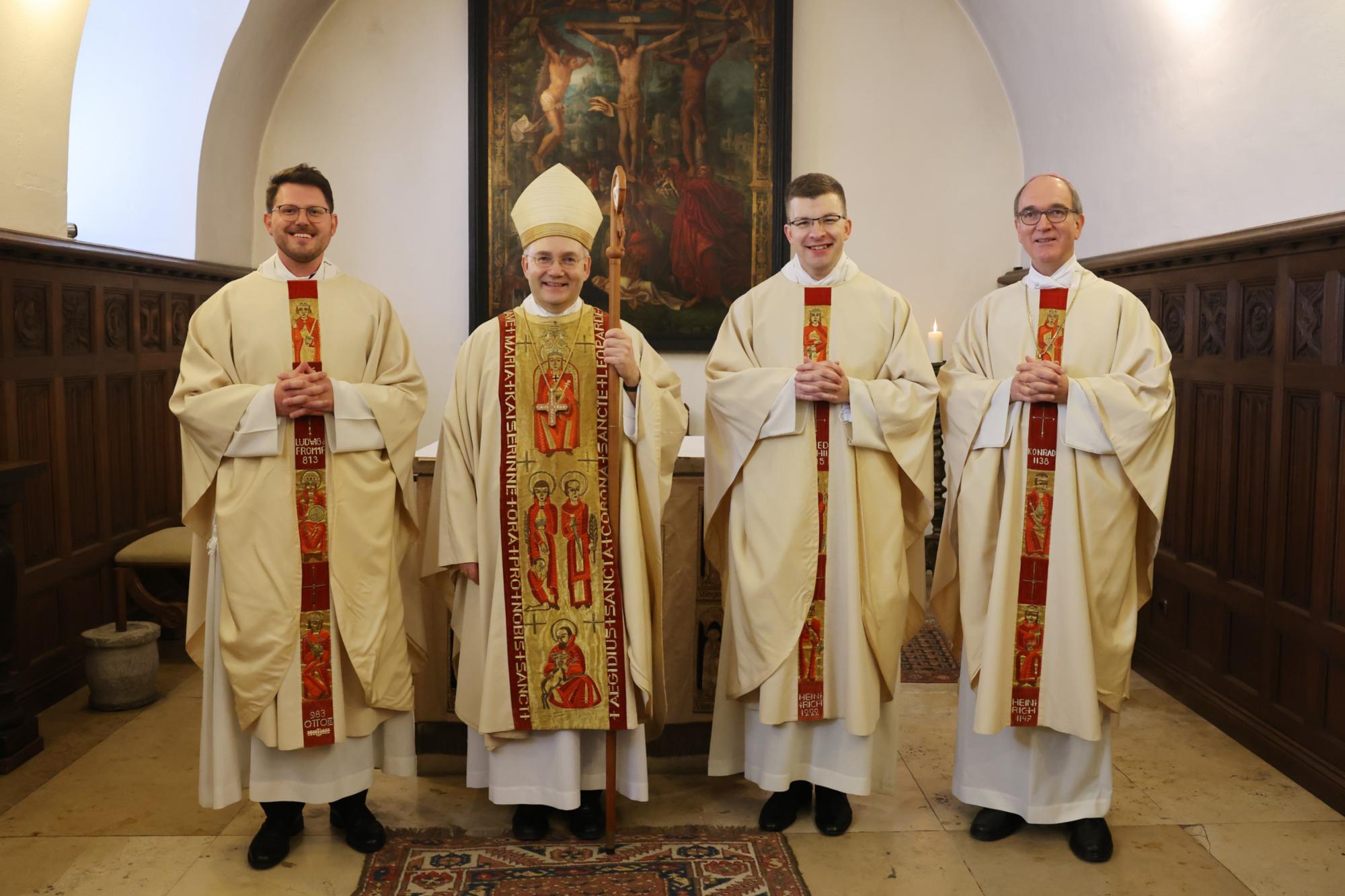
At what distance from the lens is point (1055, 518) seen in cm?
341

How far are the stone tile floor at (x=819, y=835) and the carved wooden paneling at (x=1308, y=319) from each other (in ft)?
4.98

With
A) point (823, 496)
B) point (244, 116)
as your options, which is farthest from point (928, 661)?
point (244, 116)

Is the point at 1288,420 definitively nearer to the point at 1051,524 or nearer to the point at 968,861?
the point at 1051,524

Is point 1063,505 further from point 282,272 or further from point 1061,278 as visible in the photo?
point 282,272

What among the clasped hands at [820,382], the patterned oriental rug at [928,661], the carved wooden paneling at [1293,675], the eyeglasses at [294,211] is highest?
the eyeglasses at [294,211]

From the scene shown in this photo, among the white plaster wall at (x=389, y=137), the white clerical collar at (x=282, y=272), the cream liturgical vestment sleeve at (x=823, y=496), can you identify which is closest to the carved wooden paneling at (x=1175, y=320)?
the cream liturgical vestment sleeve at (x=823, y=496)

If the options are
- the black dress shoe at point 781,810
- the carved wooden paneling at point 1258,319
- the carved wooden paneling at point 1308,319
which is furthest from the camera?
the carved wooden paneling at point 1258,319

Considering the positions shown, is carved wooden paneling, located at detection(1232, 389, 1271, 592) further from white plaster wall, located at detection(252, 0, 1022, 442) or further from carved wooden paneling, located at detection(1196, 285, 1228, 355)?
white plaster wall, located at detection(252, 0, 1022, 442)

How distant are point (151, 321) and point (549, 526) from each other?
3396 mm

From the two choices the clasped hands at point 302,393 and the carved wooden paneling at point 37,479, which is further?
the carved wooden paneling at point 37,479

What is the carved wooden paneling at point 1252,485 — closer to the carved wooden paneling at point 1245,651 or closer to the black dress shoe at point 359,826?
the carved wooden paneling at point 1245,651

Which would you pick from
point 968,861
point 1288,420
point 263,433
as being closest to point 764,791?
A: point 968,861

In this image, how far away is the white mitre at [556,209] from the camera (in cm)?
327

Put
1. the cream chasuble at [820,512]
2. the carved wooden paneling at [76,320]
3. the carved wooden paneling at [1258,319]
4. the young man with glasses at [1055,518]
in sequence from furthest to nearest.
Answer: the carved wooden paneling at [76,320]
the carved wooden paneling at [1258,319]
the cream chasuble at [820,512]
the young man with glasses at [1055,518]
